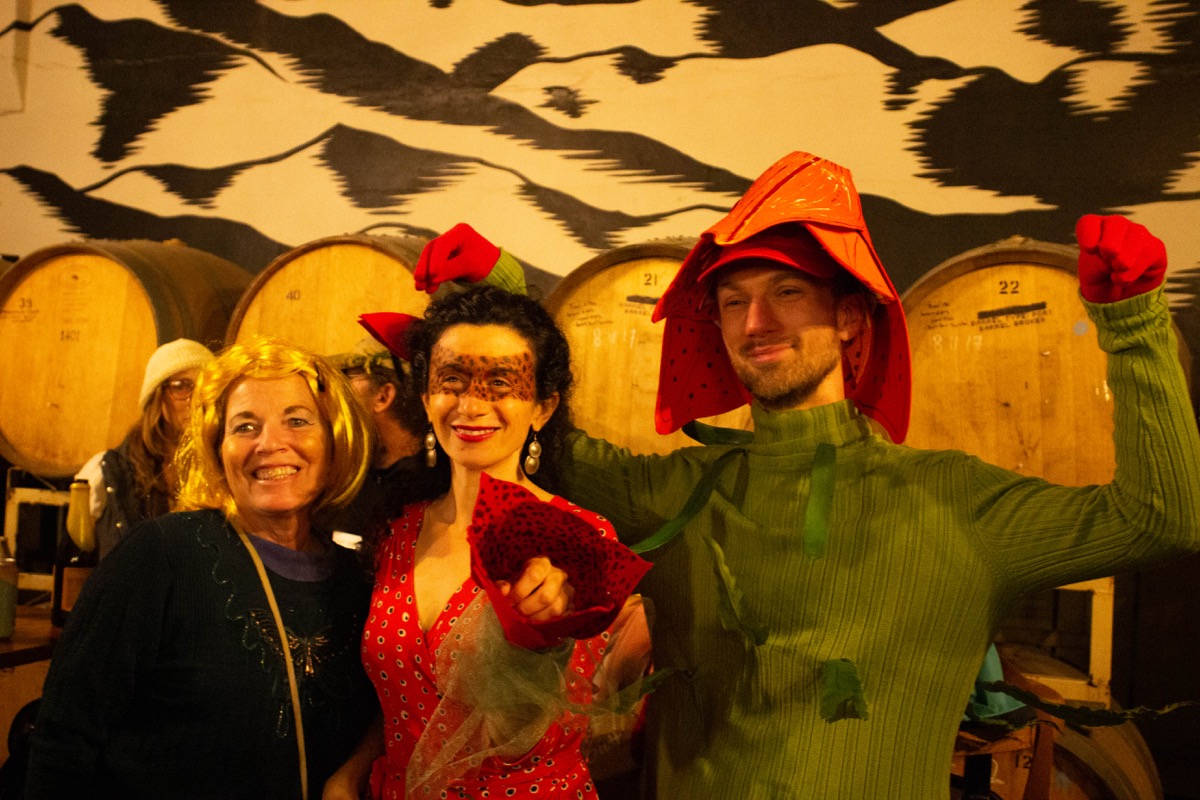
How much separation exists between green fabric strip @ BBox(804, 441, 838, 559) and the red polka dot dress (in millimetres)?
327

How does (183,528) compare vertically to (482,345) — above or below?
below

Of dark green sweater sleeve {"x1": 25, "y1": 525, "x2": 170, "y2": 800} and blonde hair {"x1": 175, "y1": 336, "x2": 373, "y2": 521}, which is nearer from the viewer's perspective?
dark green sweater sleeve {"x1": 25, "y1": 525, "x2": 170, "y2": 800}

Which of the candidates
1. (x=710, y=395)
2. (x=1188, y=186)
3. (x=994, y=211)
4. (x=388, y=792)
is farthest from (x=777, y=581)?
(x=1188, y=186)

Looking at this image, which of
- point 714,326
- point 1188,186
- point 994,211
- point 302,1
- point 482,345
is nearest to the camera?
point 482,345

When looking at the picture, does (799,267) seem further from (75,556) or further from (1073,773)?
(75,556)

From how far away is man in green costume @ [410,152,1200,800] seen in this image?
1208 mm

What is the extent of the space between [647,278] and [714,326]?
833 millimetres

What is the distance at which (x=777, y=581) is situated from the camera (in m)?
1.42

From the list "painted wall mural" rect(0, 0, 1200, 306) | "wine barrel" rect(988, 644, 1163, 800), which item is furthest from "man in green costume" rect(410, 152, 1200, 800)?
"painted wall mural" rect(0, 0, 1200, 306)

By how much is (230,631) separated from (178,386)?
1.61 metres

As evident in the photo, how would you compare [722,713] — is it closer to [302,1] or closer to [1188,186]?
[1188,186]

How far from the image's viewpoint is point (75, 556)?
119 inches

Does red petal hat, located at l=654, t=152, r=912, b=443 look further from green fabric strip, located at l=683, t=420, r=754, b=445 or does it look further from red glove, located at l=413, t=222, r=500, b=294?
red glove, located at l=413, t=222, r=500, b=294

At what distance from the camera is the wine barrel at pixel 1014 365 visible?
7.14 feet
